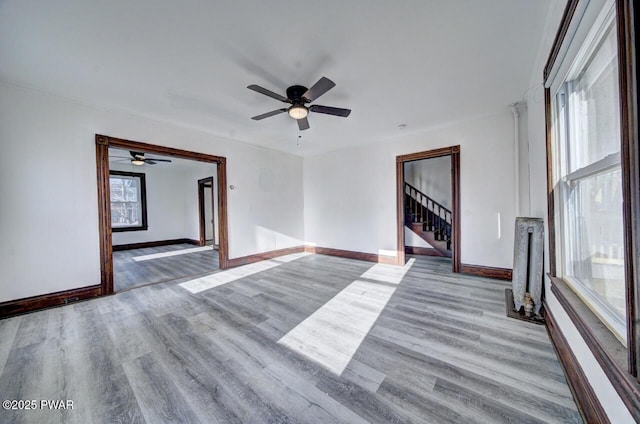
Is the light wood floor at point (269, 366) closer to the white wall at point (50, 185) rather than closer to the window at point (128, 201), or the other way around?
the white wall at point (50, 185)

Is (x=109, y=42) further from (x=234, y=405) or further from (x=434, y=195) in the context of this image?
(x=434, y=195)

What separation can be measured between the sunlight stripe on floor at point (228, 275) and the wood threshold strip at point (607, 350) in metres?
3.90

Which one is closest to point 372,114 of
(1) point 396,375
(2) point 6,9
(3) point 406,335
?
(3) point 406,335

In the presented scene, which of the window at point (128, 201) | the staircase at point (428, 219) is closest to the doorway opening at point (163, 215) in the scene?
the window at point (128, 201)

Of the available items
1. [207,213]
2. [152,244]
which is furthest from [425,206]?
[152,244]

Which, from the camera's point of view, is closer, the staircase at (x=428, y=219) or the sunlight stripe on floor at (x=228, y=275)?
the sunlight stripe on floor at (x=228, y=275)

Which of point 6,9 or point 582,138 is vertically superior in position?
point 6,9

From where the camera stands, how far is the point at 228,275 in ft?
13.9

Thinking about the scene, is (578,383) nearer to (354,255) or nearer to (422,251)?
(354,255)

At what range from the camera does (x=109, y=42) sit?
206cm

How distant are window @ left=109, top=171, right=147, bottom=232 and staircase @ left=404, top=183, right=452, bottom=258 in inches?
313

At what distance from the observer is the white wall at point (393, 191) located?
3756mm

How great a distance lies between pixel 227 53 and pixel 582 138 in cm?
295

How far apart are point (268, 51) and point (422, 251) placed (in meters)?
5.48
